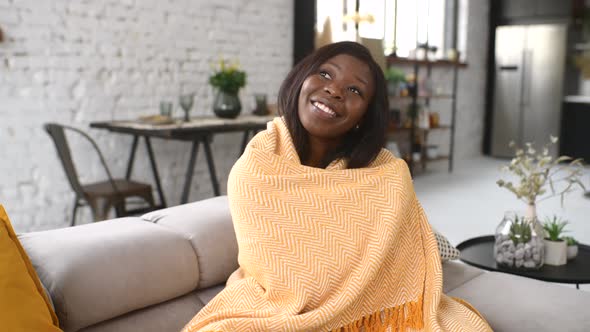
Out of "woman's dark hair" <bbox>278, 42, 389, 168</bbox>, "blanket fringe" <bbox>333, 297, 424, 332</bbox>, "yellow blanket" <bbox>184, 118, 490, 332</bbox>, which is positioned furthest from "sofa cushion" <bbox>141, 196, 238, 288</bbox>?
"blanket fringe" <bbox>333, 297, 424, 332</bbox>

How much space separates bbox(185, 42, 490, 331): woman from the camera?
1.23 metres

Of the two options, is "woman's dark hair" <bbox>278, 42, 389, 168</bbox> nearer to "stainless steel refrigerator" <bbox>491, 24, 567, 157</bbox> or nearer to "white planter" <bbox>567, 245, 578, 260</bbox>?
"white planter" <bbox>567, 245, 578, 260</bbox>

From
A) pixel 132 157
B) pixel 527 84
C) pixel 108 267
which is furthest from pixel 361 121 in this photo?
pixel 527 84

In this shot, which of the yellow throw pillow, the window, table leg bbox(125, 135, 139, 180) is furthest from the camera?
the window

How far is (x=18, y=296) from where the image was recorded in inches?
39.4

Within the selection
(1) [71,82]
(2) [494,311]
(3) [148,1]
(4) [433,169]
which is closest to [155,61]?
(3) [148,1]

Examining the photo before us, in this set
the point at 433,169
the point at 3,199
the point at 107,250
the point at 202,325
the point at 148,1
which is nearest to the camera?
the point at 202,325

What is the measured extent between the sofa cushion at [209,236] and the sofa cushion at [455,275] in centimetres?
61

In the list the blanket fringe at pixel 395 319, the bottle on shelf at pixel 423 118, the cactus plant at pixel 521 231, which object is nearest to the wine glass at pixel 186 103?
the cactus plant at pixel 521 231

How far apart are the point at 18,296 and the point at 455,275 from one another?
121 cm

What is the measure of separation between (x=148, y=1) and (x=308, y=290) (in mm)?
3182

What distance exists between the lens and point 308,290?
1.22 metres

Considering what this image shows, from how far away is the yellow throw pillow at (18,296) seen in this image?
968 millimetres

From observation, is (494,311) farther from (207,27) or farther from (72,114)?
(207,27)
